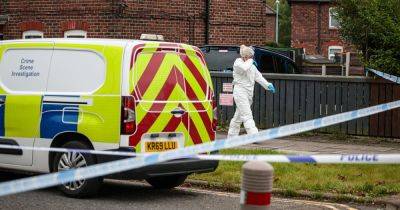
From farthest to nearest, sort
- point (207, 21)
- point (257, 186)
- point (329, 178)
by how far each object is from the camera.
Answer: point (207, 21) < point (329, 178) < point (257, 186)

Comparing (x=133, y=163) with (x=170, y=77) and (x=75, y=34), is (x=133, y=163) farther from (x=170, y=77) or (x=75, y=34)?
(x=75, y=34)

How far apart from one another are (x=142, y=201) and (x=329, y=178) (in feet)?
8.77

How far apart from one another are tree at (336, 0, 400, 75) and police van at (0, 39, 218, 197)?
18.6 ft

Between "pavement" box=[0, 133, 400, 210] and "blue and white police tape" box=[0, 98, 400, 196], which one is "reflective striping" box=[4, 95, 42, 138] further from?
"blue and white police tape" box=[0, 98, 400, 196]

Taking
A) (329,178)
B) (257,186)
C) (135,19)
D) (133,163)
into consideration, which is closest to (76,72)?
(133,163)

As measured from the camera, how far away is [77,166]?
859 cm

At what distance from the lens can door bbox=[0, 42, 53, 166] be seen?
8977 millimetres

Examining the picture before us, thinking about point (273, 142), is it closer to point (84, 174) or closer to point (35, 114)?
point (35, 114)

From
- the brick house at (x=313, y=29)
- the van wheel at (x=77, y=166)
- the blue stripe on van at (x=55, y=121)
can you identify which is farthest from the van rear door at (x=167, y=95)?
the brick house at (x=313, y=29)

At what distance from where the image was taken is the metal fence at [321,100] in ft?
46.5

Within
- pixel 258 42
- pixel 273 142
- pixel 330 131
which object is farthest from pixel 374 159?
pixel 258 42

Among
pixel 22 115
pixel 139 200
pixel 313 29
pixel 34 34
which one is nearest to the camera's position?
pixel 139 200

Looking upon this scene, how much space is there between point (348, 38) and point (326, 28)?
35002mm

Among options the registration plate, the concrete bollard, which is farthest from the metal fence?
the concrete bollard
